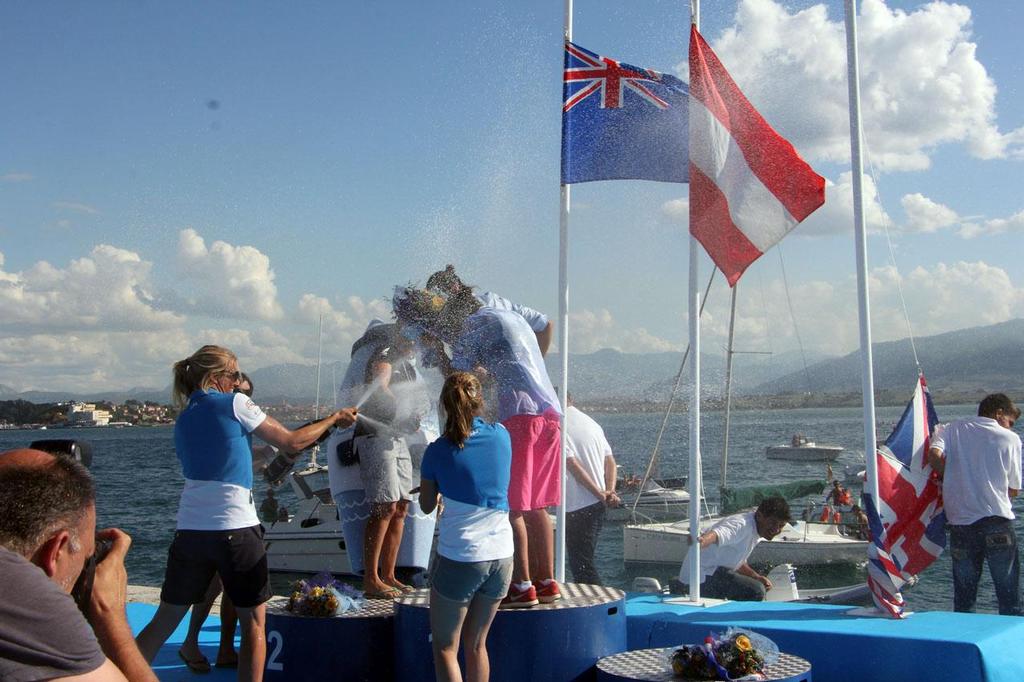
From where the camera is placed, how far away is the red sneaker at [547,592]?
495 cm

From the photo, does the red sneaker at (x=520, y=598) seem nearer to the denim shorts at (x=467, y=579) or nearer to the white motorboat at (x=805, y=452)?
the denim shorts at (x=467, y=579)

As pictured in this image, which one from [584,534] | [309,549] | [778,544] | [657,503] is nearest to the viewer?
[584,534]

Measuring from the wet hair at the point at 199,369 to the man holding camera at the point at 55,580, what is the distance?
2113mm

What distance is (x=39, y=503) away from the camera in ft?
6.59

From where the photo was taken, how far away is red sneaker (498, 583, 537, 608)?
189 inches

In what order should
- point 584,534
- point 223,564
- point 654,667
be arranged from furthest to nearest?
1. point 584,534
2. point 654,667
3. point 223,564

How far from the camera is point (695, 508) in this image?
5.84m

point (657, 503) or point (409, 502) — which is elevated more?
point (409, 502)

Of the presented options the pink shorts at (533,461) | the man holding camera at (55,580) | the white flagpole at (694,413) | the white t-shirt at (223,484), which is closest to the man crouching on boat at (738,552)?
the white flagpole at (694,413)

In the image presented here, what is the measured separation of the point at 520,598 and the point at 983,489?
3119 mm

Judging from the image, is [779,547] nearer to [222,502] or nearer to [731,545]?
[731,545]

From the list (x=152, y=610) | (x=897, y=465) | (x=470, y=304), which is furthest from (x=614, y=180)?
(x=152, y=610)

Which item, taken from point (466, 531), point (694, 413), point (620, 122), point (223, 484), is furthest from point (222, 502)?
point (620, 122)

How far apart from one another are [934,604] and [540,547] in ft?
60.7
